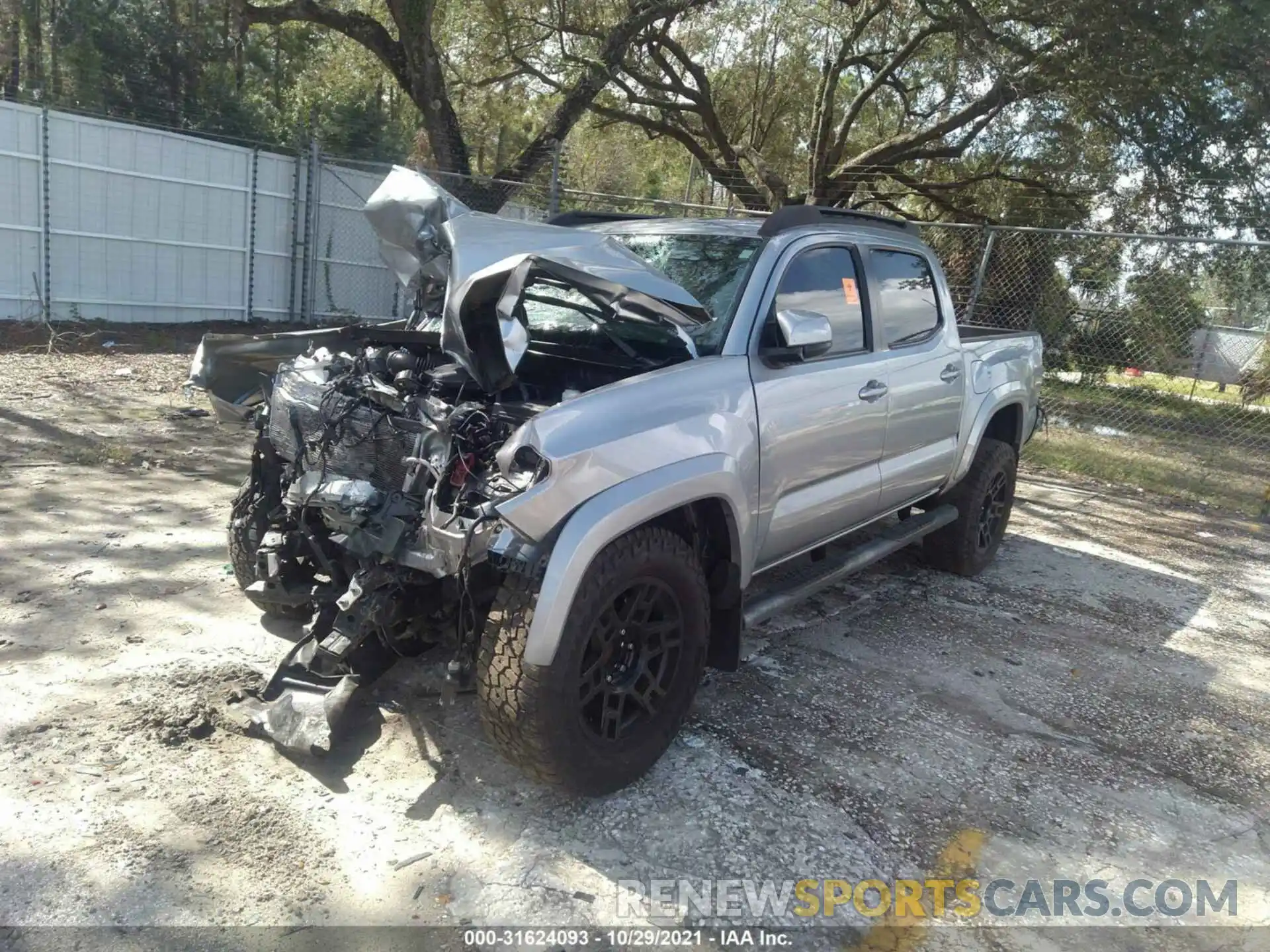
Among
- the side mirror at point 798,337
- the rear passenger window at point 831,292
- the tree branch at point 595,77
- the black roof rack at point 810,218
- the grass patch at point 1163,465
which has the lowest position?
the grass patch at point 1163,465

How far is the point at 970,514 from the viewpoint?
5.61 metres

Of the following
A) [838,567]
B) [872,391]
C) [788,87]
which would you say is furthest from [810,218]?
[788,87]

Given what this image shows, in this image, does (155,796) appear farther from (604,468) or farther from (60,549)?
(60,549)

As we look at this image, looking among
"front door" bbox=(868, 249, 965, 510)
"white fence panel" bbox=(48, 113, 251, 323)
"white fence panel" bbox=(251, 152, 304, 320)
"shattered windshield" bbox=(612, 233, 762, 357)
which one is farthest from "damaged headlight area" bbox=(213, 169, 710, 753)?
"white fence panel" bbox=(251, 152, 304, 320)

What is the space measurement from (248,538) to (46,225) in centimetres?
950

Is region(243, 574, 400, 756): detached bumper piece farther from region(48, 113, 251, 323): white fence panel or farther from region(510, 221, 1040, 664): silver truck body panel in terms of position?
region(48, 113, 251, 323): white fence panel

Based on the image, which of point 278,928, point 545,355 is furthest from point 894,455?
point 278,928

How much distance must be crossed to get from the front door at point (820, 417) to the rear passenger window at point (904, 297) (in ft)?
0.68

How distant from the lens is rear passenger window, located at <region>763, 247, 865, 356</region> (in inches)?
157

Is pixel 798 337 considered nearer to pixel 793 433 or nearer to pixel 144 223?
pixel 793 433

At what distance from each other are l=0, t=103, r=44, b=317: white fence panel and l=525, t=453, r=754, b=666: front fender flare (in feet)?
36.5

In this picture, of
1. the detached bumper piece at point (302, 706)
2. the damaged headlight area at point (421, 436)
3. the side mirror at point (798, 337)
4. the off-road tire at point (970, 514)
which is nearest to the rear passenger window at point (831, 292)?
the side mirror at point (798, 337)

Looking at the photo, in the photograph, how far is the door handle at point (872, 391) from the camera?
4176 mm

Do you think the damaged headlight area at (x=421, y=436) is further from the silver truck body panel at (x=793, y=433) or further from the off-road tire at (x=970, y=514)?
the off-road tire at (x=970, y=514)
